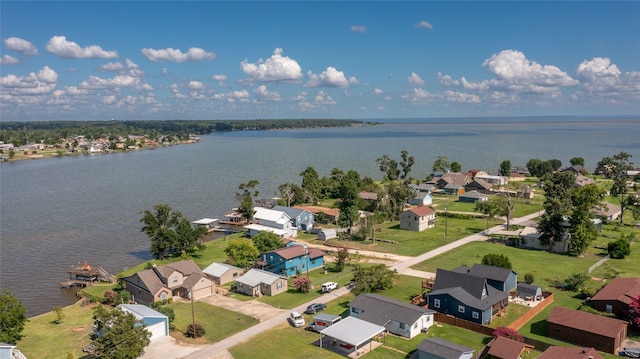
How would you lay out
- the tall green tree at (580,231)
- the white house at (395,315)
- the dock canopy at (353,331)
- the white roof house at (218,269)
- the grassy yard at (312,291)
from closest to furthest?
1. the dock canopy at (353,331)
2. the white house at (395,315)
3. the grassy yard at (312,291)
4. the white roof house at (218,269)
5. the tall green tree at (580,231)

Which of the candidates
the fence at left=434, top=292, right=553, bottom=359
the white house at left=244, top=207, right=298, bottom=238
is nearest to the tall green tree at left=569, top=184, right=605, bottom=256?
the fence at left=434, top=292, right=553, bottom=359

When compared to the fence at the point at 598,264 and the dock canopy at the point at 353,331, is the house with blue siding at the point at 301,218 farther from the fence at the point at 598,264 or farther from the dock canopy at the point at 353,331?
the fence at the point at 598,264

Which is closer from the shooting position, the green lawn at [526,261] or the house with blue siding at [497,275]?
the house with blue siding at [497,275]

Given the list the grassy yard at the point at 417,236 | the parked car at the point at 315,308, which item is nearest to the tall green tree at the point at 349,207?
the grassy yard at the point at 417,236

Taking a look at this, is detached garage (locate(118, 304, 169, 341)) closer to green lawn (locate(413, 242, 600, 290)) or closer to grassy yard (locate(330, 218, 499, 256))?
green lawn (locate(413, 242, 600, 290))

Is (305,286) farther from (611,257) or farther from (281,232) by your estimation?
(611,257)
